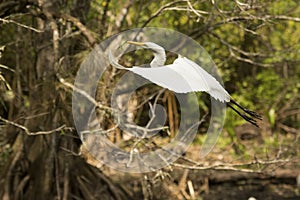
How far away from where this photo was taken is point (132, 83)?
5.31m

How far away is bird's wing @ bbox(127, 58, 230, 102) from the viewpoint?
2.46 m

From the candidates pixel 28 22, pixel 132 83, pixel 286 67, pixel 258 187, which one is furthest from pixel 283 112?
pixel 28 22

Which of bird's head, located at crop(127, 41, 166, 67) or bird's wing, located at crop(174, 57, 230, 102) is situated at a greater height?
bird's head, located at crop(127, 41, 166, 67)

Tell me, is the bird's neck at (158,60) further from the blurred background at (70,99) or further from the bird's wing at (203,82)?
the blurred background at (70,99)

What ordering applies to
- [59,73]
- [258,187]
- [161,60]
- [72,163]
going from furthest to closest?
1. [258,187]
2. [72,163]
3. [59,73]
4. [161,60]

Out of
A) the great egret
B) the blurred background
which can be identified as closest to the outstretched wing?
the great egret

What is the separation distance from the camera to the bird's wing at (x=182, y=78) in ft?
8.07

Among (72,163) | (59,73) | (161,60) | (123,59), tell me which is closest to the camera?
(161,60)

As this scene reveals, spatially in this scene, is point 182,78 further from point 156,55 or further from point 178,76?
point 156,55

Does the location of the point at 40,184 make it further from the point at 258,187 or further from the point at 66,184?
the point at 258,187

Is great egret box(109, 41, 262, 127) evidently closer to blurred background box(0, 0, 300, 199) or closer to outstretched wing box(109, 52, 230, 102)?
outstretched wing box(109, 52, 230, 102)

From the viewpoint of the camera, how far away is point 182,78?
256 cm

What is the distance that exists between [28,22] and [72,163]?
1273 millimetres

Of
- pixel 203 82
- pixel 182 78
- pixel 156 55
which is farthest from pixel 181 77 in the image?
pixel 156 55
